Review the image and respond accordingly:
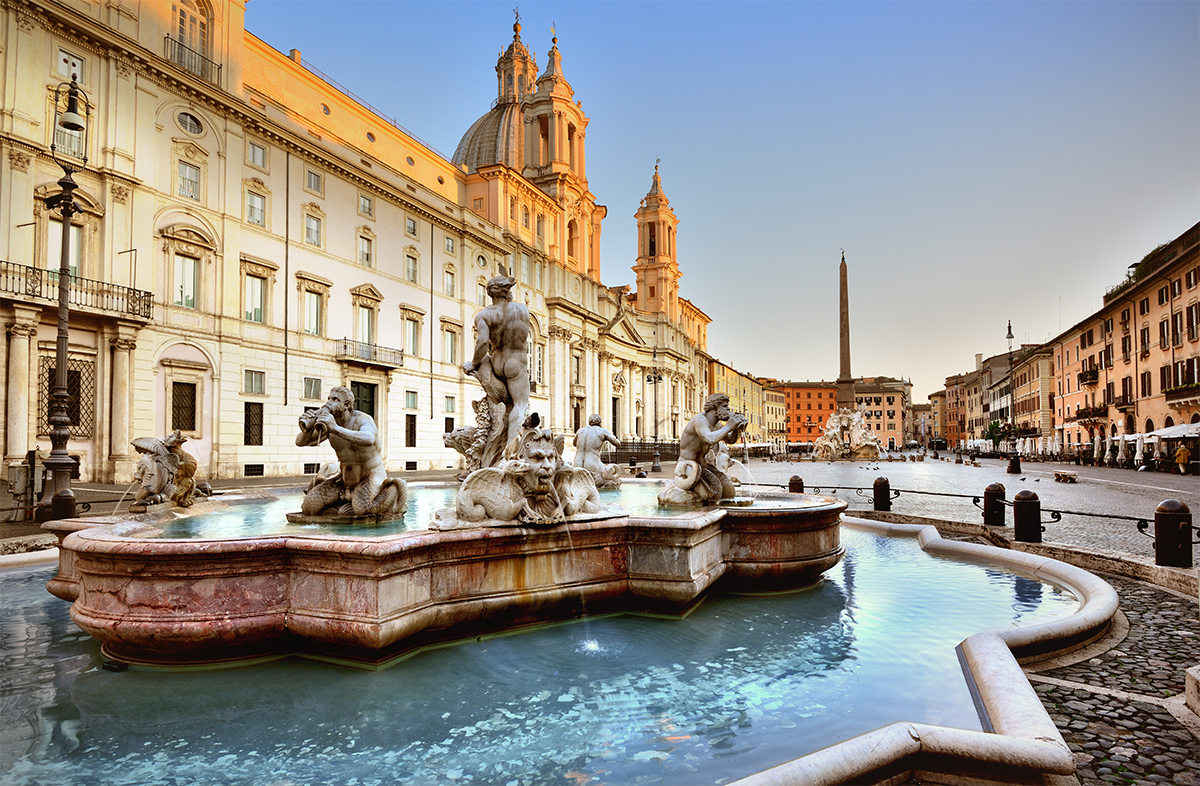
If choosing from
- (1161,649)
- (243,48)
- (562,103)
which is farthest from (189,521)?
(562,103)

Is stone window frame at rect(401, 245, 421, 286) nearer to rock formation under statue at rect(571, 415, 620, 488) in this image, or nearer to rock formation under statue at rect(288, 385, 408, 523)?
rock formation under statue at rect(571, 415, 620, 488)

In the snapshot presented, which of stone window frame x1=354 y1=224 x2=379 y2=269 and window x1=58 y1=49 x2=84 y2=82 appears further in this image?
stone window frame x1=354 y1=224 x2=379 y2=269

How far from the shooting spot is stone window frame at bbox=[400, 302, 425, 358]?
102 ft

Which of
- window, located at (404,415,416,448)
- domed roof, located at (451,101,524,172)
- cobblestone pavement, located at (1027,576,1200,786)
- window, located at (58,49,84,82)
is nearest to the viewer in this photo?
cobblestone pavement, located at (1027,576,1200,786)

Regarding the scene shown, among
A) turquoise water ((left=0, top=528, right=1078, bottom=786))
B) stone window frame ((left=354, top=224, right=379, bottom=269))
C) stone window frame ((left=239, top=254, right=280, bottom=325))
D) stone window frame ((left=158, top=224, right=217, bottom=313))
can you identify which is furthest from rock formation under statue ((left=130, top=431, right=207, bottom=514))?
stone window frame ((left=354, top=224, right=379, bottom=269))

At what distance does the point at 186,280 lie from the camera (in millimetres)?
21469

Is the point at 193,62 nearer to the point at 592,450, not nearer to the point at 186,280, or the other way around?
the point at 186,280

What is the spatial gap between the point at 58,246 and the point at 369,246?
12.8 m

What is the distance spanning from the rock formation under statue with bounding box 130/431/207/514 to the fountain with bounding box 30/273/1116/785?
79cm

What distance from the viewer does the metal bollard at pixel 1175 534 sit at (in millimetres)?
6324

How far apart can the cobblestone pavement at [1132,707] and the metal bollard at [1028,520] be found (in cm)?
315

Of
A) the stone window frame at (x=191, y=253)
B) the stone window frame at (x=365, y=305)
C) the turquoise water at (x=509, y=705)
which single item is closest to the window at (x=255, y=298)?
the stone window frame at (x=191, y=253)

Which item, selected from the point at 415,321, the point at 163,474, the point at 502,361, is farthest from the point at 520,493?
the point at 415,321

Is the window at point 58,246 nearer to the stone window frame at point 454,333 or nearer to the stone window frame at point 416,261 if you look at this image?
the stone window frame at point 416,261
